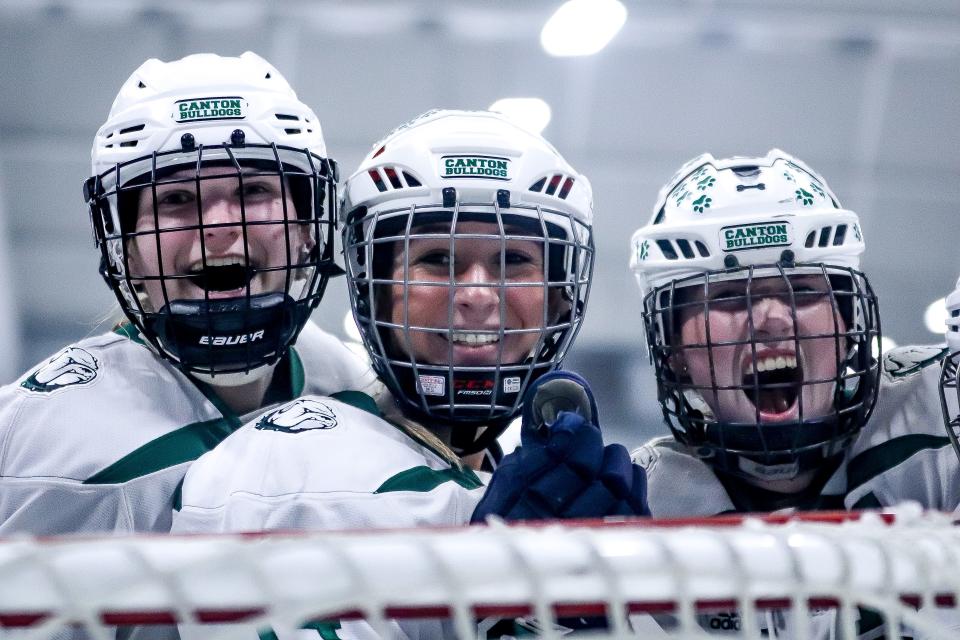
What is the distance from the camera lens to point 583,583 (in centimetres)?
75

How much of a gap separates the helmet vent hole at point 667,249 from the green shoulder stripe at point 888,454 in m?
0.46

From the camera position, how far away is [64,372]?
168 centimetres

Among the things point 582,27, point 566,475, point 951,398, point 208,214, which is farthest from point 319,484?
point 582,27

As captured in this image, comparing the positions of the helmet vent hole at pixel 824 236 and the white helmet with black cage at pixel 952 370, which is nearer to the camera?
the white helmet with black cage at pixel 952 370

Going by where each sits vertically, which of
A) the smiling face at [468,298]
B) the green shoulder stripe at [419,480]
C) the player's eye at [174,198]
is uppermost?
the player's eye at [174,198]

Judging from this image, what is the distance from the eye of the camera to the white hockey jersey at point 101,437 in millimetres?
1536

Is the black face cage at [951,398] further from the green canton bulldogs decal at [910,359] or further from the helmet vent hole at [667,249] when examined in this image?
the helmet vent hole at [667,249]

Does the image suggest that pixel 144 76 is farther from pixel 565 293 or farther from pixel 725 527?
pixel 725 527

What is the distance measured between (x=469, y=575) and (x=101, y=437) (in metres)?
1.04

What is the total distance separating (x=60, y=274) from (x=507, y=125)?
5.26 meters

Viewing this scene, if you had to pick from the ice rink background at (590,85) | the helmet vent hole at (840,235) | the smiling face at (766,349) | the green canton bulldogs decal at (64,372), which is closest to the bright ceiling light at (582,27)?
the ice rink background at (590,85)

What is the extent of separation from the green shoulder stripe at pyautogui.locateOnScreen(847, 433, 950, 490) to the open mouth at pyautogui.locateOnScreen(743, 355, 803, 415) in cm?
15

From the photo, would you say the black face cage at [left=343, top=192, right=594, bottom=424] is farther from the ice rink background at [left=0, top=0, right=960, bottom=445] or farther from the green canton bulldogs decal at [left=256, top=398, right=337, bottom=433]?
the ice rink background at [left=0, top=0, right=960, bottom=445]

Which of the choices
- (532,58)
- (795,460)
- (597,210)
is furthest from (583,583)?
(597,210)
